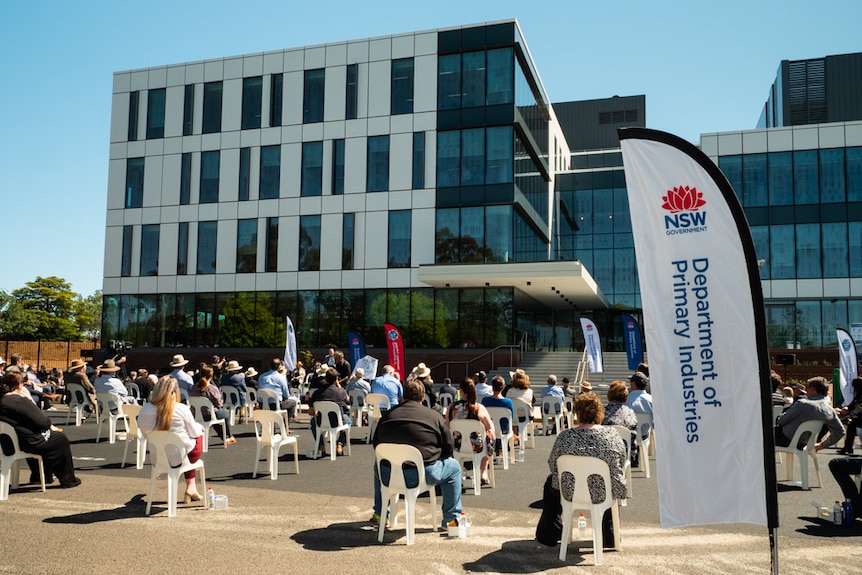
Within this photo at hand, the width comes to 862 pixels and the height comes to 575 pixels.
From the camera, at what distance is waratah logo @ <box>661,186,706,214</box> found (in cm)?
498

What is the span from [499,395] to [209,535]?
5224mm

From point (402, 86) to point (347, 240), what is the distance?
7.15 m

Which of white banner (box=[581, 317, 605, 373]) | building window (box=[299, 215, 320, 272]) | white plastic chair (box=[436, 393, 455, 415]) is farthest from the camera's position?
building window (box=[299, 215, 320, 272])

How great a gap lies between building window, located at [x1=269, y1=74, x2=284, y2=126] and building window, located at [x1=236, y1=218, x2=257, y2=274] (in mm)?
4751

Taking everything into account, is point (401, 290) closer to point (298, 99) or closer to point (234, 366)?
point (298, 99)

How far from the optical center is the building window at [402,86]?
31.6m

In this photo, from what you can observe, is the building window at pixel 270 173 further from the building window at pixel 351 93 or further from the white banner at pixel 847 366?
the white banner at pixel 847 366

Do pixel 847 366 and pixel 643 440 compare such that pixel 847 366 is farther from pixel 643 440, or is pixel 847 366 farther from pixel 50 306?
pixel 50 306

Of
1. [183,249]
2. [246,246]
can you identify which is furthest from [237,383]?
[183,249]

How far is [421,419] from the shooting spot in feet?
22.3

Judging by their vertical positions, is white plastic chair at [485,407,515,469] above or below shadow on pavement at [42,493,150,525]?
above

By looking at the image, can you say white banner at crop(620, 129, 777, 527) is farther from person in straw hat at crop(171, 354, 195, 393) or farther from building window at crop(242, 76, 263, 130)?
building window at crop(242, 76, 263, 130)

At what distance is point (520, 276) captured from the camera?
27500 mm

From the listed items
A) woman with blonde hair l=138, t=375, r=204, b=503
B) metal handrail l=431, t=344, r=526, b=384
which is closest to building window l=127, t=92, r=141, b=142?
metal handrail l=431, t=344, r=526, b=384
